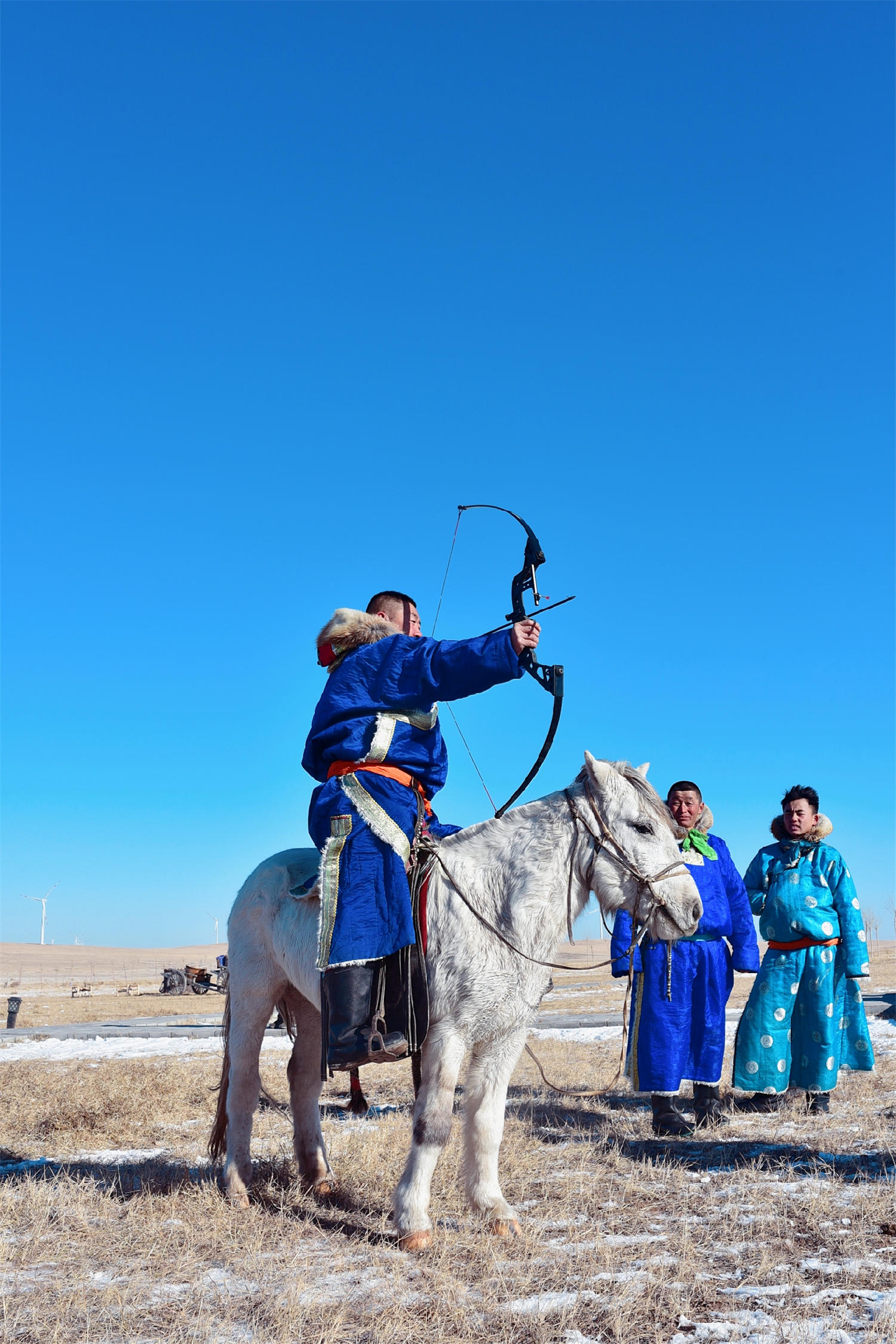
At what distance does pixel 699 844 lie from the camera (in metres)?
7.61

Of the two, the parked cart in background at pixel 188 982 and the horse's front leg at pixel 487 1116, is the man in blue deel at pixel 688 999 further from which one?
the parked cart in background at pixel 188 982

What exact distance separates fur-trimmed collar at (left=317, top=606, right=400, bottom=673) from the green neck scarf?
3.57 m

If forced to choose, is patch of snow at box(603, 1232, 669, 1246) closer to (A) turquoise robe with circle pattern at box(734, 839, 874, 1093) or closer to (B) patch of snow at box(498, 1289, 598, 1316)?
(B) patch of snow at box(498, 1289, 598, 1316)

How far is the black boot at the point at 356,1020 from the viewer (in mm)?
4324

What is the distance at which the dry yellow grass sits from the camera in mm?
3406

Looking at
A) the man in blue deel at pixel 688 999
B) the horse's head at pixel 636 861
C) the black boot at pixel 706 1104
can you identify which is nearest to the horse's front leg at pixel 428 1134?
the horse's head at pixel 636 861

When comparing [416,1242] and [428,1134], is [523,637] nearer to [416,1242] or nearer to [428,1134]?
[428,1134]

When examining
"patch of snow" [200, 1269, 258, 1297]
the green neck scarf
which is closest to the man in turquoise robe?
the green neck scarf

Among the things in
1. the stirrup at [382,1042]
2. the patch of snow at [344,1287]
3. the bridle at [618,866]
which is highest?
the bridle at [618,866]

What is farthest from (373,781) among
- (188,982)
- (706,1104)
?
(188,982)

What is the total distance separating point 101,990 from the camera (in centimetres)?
4588

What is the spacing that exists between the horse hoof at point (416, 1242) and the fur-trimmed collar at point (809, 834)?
5.42 metres

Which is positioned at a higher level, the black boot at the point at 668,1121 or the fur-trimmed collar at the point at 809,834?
the fur-trimmed collar at the point at 809,834

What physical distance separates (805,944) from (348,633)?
213 inches
